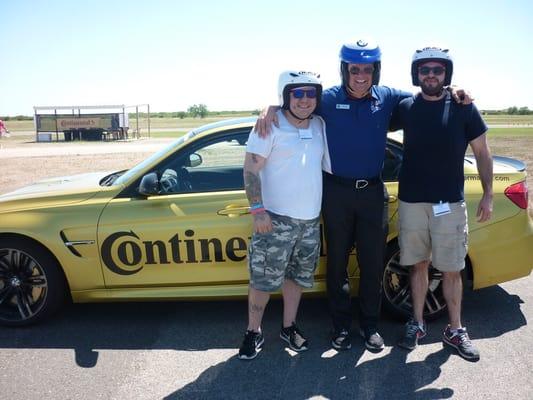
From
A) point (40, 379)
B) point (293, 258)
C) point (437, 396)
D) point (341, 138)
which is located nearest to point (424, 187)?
point (341, 138)

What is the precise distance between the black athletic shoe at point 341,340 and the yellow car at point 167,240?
1.26 ft

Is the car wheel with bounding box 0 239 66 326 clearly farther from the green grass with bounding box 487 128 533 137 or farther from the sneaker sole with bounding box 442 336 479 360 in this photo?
the green grass with bounding box 487 128 533 137

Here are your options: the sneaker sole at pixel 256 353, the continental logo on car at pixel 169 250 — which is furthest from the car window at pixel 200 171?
the sneaker sole at pixel 256 353

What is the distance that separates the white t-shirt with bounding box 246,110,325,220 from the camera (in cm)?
316

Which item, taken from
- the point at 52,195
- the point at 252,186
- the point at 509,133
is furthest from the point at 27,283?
the point at 509,133

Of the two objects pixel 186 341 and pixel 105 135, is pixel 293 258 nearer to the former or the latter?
pixel 186 341

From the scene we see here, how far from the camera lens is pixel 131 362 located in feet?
11.0

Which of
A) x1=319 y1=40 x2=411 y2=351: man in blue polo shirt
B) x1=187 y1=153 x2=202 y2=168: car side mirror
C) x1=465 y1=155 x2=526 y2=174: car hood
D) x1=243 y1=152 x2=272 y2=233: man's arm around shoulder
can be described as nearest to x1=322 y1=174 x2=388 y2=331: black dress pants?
x1=319 y1=40 x2=411 y2=351: man in blue polo shirt

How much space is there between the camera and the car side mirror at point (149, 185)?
139 inches

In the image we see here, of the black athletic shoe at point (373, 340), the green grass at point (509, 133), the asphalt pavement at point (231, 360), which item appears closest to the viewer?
the asphalt pavement at point (231, 360)

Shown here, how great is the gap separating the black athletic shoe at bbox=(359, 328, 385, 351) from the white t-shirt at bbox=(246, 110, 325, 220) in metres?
0.97

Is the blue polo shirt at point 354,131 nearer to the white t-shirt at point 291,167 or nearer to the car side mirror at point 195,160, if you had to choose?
the white t-shirt at point 291,167

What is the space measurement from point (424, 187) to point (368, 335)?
1.12 meters

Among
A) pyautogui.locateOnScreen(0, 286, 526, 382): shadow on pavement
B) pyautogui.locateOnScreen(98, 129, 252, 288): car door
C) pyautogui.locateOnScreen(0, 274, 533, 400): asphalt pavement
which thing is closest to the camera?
pyautogui.locateOnScreen(0, 274, 533, 400): asphalt pavement
